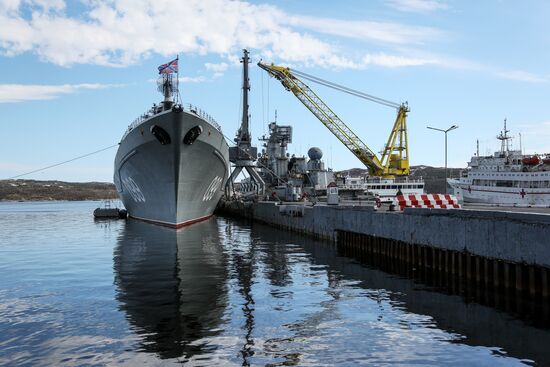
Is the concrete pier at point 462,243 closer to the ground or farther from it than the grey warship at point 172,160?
closer to the ground

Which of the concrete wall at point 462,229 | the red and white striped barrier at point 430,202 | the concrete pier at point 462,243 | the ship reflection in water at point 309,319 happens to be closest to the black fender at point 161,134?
the concrete wall at point 462,229

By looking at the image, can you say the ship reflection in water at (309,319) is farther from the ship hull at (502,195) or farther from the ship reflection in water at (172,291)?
the ship hull at (502,195)

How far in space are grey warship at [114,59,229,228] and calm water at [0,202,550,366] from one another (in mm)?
17002

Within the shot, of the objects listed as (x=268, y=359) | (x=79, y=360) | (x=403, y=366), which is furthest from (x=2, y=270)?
(x=403, y=366)

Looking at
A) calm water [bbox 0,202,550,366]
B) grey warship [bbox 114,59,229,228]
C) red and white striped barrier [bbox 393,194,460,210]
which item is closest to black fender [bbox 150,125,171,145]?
grey warship [bbox 114,59,229,228]

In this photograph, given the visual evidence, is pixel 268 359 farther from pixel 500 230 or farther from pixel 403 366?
pixel 500 230

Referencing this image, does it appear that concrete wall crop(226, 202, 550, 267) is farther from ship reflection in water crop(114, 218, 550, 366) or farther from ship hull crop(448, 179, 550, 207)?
ship hull crop(448, 179, 550, 207)

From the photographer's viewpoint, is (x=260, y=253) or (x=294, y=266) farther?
(x=260, y=253)

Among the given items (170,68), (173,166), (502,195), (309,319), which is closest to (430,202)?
(309,319)

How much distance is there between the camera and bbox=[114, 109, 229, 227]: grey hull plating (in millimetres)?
43781

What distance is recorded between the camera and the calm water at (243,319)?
12.3m

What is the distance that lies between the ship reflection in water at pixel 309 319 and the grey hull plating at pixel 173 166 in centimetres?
1796

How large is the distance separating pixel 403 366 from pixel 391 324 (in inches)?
143

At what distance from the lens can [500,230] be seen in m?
19.3
